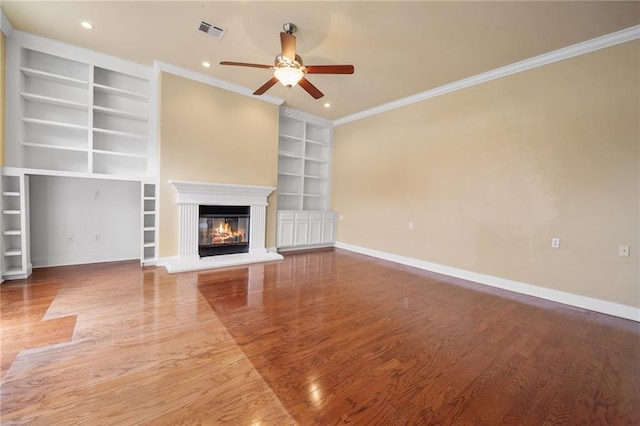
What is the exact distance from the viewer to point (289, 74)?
2.81 metres

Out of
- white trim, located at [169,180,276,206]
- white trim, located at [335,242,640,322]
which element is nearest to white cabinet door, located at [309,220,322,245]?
white trim, located at [169,180,276,206]

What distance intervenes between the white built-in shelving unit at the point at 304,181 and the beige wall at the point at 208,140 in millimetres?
703

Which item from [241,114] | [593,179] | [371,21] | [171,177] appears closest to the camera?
[371,21]

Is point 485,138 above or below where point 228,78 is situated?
below

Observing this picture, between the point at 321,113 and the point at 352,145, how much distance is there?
40.0 inches

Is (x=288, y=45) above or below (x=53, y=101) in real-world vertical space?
above

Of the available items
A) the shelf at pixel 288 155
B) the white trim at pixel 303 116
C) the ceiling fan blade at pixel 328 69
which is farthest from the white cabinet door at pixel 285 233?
the ceiling fan blade at pixel 328 69

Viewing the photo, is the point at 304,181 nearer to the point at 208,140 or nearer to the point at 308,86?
the point at 208,140

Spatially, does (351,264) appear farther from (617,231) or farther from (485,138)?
(617,231)

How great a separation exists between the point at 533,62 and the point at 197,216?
17.6 feet

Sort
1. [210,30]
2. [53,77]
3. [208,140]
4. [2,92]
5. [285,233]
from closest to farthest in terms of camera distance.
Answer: [210,30], [2,92], [53,77], [208,140], [285,233]

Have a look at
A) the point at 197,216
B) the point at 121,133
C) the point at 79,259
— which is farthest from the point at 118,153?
the point at 79,259

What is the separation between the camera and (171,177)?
4281 mm

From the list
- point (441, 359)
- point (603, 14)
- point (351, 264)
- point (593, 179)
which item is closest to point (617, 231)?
point (593, 179)
